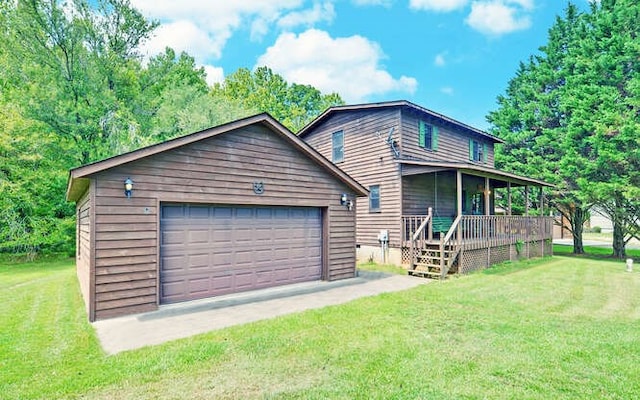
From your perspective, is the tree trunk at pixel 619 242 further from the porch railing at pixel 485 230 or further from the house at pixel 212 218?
the house at pixel 212 218

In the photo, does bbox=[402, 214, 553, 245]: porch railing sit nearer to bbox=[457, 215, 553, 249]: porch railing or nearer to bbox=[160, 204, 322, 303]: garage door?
bbox=[457, 215, 553, 249]: porch railing

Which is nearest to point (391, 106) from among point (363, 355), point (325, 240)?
point (325, 240)

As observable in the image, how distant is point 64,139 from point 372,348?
793 inches

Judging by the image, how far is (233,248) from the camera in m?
7.81

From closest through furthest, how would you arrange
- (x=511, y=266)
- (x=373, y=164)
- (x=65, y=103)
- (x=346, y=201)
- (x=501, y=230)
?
1. (x=346, y=201)
2. (x=511, y=266)
3. (x=501, y=230)
4. (x=373, y=164)
5. (x=65, y=103)

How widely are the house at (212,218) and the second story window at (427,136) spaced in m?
5.18

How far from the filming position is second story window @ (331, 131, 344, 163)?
15359mm

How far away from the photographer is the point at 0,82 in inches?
726

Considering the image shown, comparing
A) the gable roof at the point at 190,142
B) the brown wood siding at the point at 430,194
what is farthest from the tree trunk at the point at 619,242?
the gable roof at the point at 190,142

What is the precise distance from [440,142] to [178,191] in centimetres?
1136

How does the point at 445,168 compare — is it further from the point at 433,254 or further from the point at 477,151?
the point at 477,151

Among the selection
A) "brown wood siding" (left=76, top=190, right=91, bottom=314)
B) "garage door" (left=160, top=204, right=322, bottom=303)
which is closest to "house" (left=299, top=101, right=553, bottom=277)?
"garage door" (left=160, top=204, right=322, bottom=303)

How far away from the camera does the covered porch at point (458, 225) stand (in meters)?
10.8

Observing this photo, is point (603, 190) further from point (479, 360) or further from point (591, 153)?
point (479, 360)
